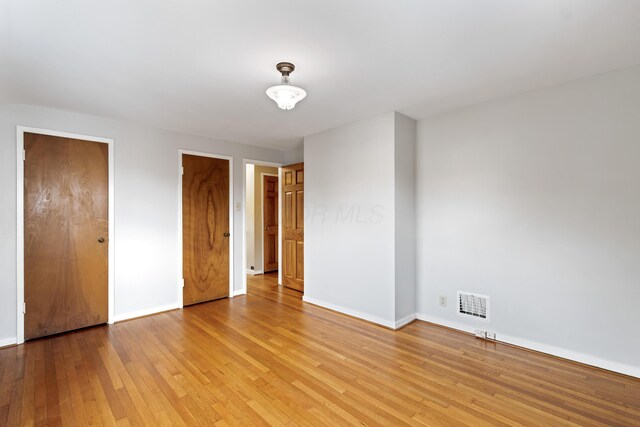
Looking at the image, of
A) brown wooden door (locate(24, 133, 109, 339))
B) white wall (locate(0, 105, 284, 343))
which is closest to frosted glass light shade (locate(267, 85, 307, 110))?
white wall (locate(0, 105, 284, 343))

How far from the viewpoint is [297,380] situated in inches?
94.7

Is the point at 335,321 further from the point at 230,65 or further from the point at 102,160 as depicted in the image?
the point at 102,160

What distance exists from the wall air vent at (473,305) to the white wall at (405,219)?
1.81 ft

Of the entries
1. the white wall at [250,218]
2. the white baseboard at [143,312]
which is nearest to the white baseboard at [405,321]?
the white baseboard at [143,312]

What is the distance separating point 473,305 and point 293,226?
2899 millimetres

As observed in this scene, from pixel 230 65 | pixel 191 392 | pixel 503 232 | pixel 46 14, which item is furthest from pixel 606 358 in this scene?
pixel 46 14

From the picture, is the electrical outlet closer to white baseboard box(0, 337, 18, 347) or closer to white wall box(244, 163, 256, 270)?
white wall box(244, 163, 256, 270)

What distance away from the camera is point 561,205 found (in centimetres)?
275

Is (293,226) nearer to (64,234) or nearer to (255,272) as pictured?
(255,272)

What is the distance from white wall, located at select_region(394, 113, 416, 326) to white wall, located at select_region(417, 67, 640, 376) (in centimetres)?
22

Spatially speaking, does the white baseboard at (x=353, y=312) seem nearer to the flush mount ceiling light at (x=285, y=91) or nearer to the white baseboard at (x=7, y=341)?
the flush mount ceiling light at (x=285, y=91)

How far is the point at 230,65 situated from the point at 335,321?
9.46ft

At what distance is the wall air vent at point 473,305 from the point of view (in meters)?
3.19

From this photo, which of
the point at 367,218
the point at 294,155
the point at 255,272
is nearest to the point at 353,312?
the point at 367,218
